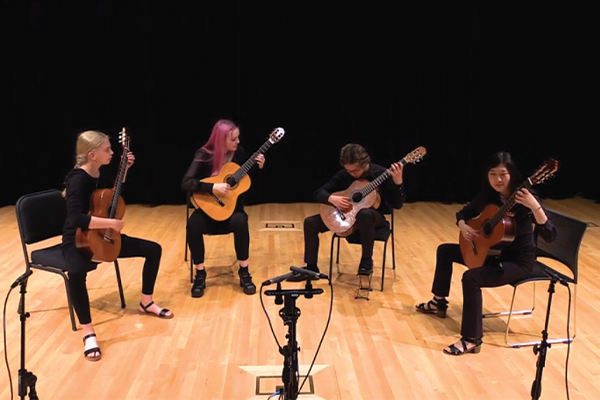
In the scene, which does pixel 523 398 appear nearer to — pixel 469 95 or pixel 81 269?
pixel 81 269

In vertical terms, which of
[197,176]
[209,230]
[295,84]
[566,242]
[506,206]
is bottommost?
[209,230]

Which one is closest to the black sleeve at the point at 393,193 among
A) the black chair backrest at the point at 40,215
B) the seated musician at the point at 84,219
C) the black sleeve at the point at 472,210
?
A: the black sleeve at the point at 472,210

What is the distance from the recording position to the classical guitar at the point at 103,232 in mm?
3383

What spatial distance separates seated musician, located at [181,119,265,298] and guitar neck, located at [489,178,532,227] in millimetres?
1761

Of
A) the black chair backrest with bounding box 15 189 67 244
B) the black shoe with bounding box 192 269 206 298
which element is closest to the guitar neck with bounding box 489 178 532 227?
the black shoe with bounding box 192 269 206 298

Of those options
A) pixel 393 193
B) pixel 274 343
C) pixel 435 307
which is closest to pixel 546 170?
pixel 435 307

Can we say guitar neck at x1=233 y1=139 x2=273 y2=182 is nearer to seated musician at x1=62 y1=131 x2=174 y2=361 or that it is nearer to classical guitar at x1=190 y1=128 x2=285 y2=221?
classical guitar at x1=190 y1=128 x2=285 y2=221

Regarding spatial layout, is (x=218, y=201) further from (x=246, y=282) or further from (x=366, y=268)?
(x=366, y=268)

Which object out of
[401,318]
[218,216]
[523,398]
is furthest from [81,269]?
[523,398]

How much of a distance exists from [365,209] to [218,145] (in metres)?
1.19

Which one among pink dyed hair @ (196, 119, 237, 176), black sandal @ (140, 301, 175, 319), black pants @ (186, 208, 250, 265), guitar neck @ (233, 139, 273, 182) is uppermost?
pink dyed hair @ (196, 119, 237, 176)

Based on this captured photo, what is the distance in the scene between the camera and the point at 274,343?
3443 mm

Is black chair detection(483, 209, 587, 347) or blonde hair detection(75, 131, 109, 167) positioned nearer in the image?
black chair detection(483, 209, 587, 347)

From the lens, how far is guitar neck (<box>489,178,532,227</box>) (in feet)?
9.99
